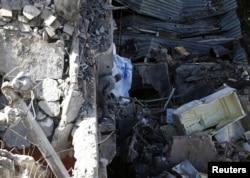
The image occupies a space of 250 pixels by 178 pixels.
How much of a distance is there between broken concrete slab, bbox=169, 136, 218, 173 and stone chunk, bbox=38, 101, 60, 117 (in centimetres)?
385

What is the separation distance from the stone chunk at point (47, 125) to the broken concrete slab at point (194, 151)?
153 inches

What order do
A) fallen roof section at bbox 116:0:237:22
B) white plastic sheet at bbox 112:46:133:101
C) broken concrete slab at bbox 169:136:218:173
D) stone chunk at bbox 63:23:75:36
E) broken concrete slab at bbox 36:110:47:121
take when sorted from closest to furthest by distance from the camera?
broken concrete slab at bbox 36:110:47:121
stone chunk at bbox 63:23:75:36
broken concrete slab at bbox 169:136:218:173
white plastic sheet at bbox 112:46:133:101
fallen roof section at bbox 116:0:237:22

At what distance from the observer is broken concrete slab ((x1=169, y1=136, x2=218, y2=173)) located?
1021 cm

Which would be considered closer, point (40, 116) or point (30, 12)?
point (40, 116)

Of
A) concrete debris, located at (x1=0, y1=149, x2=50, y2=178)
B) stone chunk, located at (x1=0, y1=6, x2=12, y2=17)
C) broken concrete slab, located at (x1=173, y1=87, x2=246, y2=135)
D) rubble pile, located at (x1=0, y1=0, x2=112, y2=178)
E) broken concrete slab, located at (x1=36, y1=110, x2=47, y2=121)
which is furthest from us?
broken concrete slab, located at (x1=173, y1=87, x2=246, y2=135)

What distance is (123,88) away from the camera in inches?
464

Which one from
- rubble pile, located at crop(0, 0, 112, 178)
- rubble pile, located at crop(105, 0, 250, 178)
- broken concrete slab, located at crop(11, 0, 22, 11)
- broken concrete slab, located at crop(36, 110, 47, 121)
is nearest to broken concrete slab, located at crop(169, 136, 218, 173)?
rubble pile, located at crop(105, 0, 250, 178)

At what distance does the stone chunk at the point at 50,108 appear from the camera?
6984 millimetres

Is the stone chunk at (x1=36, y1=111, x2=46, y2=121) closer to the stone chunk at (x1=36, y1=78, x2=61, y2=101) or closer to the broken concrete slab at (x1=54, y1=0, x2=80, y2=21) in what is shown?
the stone chunk at (x1=36, y1=78, x2=61, y2=101)

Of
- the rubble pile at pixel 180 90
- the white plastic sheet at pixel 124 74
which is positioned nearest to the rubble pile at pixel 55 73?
the rubble pile at pixel 180 90

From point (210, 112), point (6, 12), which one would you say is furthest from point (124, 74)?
point (6, 12)

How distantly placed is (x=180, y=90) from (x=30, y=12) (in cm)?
634

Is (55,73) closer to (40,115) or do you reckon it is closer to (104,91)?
(40,115)

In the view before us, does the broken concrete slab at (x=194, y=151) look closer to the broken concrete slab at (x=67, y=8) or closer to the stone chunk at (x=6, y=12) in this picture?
the broken concrete slab at (x=67, y=8)
